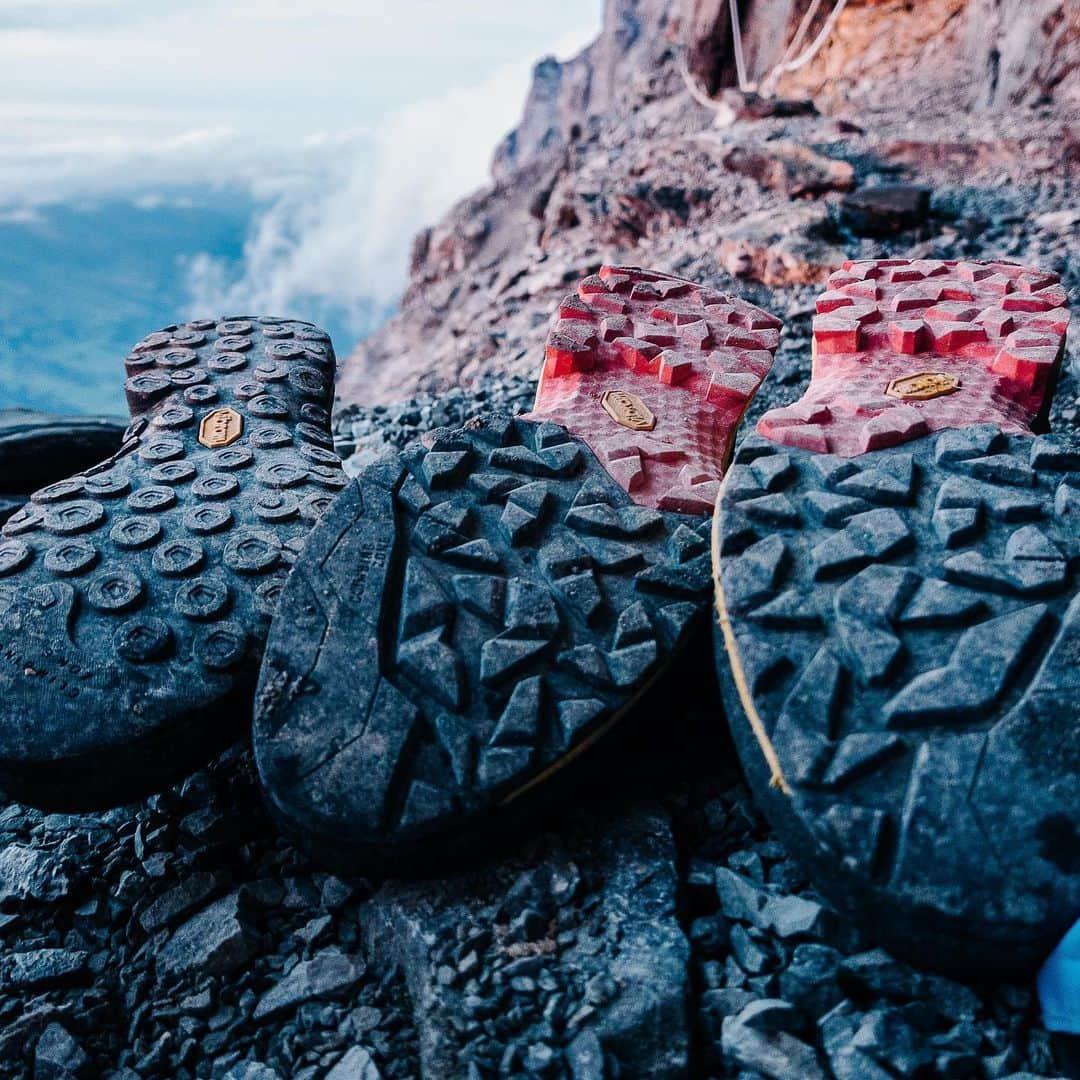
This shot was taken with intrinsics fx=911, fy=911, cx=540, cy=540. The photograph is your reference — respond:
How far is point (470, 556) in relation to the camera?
1.22 m

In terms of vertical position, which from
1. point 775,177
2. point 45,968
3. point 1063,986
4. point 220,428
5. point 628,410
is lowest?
point 45,968

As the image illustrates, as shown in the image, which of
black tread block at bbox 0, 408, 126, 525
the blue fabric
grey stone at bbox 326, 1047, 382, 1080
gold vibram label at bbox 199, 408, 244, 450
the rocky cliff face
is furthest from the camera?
the rocky cliff face

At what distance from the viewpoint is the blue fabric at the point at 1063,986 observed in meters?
0.90

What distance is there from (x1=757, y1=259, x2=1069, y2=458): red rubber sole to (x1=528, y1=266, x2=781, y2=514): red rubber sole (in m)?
0.15

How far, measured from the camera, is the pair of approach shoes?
95cm

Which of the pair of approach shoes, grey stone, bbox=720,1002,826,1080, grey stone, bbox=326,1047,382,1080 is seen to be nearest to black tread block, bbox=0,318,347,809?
the pair of approach shoes

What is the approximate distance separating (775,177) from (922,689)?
3801mm

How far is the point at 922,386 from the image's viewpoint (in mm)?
1495

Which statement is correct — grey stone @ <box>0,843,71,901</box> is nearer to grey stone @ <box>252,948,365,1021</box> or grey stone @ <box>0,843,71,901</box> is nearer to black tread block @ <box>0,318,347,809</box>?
black tread block @ <box>0,318,347,809</box>

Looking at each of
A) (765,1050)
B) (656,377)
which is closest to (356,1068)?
(765,1050)

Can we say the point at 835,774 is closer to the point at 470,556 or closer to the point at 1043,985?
the point at 1043,985

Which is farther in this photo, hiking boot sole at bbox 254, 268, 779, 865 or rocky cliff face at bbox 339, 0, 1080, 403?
rocky cliff face at bbox 339, 0, 1080, 403

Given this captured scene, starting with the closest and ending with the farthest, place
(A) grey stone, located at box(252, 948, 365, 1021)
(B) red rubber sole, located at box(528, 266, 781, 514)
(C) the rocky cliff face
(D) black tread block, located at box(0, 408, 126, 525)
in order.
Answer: (A) grey stone, located at box(252, 948, 365, 1021)
(B) red rubber sole, located at box(528, 266, 781, 514)
(D) black tread block, located at box(0, 408, 126, 525)
(C) the rocky cliff face

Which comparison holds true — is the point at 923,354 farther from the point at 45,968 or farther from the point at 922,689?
the point at 45,968
